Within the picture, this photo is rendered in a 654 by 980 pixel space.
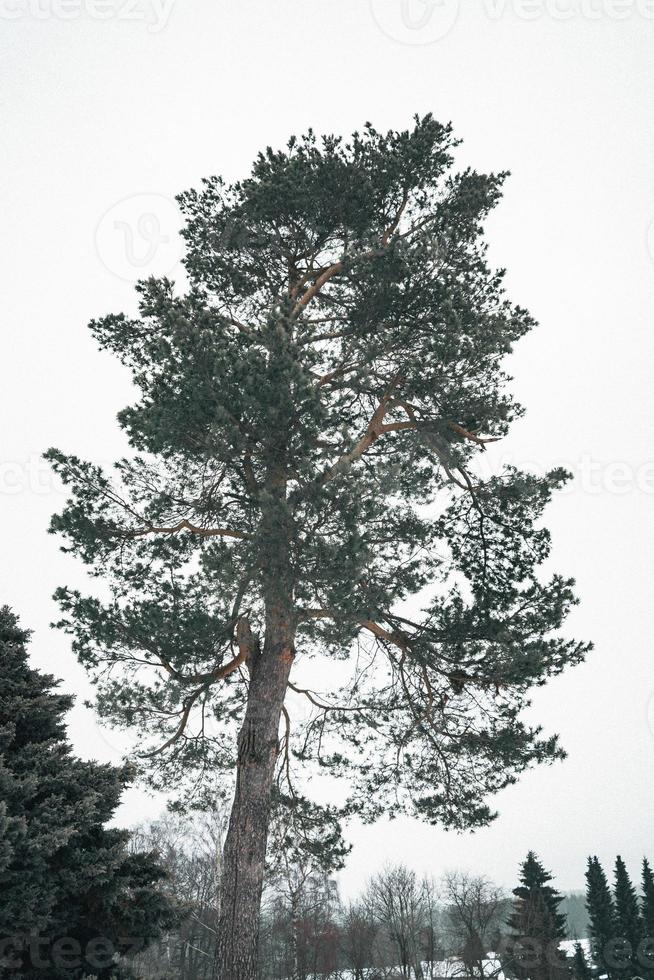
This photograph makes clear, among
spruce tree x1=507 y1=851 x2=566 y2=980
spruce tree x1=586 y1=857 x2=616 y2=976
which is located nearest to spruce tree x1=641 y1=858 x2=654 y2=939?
spruce tree x1=586 y1=857 x2=616 y2=976

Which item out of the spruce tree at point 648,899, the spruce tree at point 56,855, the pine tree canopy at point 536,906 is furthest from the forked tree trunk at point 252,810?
the spruce tree at point 648,899

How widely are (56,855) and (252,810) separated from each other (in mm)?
2001

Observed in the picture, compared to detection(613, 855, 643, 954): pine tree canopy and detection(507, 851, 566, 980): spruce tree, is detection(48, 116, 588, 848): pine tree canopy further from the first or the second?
detection(613, 855, 643, 954): pine tree canopy

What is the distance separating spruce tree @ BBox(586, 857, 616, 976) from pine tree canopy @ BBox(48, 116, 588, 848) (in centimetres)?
3738

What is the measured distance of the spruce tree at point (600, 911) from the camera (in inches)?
1465

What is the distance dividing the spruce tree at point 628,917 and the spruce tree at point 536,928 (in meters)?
5.03

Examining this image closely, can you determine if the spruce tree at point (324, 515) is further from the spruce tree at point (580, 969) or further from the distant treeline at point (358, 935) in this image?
the spruce tree at point (580, 969)

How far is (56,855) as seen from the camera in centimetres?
683

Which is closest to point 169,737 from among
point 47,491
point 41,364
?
point 47,491

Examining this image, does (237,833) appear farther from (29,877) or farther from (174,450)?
(174,450)

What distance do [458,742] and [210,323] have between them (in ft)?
18.6

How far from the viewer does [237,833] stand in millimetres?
6820

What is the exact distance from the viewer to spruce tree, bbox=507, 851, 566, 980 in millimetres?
28734

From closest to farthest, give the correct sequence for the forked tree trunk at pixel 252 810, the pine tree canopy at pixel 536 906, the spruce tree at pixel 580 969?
the forked tree trunk at pixel 252 810, the pine tree canopy at pixel 536 906, the spruce tree at pixel 580 969
